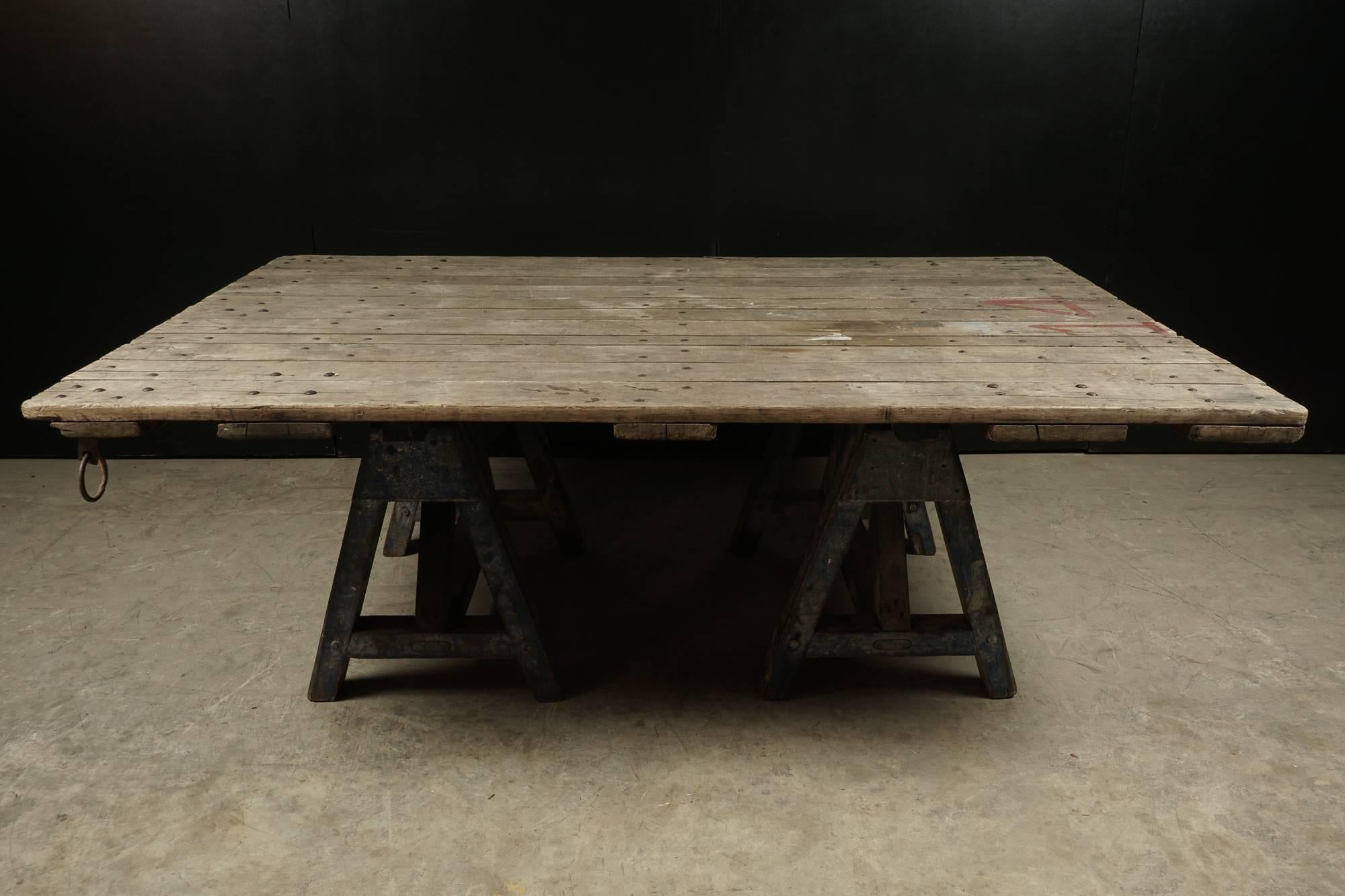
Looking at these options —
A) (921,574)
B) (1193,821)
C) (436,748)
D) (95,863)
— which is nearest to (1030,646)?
(921,574)

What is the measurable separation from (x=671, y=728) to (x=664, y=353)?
84 centimetres

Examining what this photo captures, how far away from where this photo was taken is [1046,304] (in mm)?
2893

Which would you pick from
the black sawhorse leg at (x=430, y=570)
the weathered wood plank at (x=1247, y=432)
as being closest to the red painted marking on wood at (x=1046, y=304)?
the weathered wood plank at (x=1247, y=432)

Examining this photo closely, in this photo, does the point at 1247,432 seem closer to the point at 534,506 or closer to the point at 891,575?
the point at 891,575

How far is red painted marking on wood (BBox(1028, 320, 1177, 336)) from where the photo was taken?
8.59ft

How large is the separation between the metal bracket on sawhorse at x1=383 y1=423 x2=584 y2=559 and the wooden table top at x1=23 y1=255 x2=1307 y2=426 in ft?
1.49

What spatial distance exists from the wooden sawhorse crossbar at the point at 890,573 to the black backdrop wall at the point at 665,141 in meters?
1.54

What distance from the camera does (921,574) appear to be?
3.23 meters

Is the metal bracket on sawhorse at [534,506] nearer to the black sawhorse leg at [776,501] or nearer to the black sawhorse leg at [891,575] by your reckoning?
the black sawhorse leg at [776,501]

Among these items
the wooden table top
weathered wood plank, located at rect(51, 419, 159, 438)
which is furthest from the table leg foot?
weathered wood plank, located at rect(51, 419, 159, 438)

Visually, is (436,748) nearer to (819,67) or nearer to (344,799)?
(344,799)

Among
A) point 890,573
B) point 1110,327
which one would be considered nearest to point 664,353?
point 890,573

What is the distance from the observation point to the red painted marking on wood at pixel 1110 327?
2.62 meters

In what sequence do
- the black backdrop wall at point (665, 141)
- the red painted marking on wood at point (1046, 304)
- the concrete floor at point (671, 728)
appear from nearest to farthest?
1. the concrete floor at point (671, 728)
2. the red painted marking on wood at point (1046, 304)
3. the black backdrop wall at point (665, 141)
